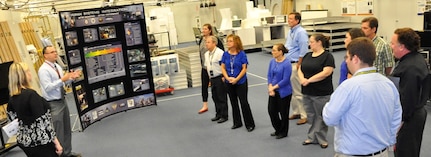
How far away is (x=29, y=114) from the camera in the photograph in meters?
3.04

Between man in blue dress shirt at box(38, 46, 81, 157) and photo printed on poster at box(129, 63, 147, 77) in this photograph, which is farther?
photo printed on poster at box(129, 63, 147, 77)

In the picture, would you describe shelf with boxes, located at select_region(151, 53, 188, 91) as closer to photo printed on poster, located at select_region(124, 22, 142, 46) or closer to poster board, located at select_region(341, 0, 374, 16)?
photo printed on poster, located at select_region(124, 22, 142, 46)

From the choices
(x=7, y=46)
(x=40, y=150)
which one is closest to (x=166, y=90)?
(x=7, y=46)

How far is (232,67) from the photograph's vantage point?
15.7ft

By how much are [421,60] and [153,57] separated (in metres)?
5.92

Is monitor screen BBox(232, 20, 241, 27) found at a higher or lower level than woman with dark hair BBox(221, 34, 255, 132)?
higher

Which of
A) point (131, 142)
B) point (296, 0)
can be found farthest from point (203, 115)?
point (296, 0)

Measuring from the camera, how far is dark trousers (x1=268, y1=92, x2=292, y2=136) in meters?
4.40

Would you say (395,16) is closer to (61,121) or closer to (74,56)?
(74,56)

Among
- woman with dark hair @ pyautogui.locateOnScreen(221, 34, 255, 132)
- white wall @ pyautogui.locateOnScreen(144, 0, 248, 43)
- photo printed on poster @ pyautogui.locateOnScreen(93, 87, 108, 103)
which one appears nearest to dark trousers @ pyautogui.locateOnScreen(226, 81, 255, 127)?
woman with dark hair @ pyautogui.locateOnScreen(221, 34, 255, 132)

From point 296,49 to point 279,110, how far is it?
102 centimetres

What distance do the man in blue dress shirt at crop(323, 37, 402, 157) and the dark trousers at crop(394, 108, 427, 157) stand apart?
0.81 metres

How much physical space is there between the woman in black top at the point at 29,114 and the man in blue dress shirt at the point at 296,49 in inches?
126

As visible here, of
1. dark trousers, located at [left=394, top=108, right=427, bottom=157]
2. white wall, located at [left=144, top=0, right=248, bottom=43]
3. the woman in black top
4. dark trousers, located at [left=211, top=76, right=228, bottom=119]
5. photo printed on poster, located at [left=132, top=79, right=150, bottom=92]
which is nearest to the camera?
dark trousers, located at [left=394, top=108, right=427, bottom=157]
